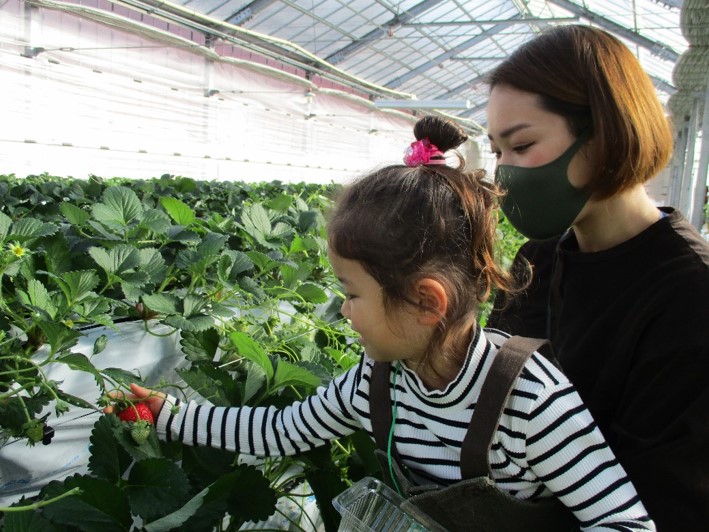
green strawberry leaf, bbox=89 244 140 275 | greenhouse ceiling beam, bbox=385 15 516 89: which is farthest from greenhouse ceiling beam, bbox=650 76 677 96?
green strawberry leaf, bbox=89 244 140 275

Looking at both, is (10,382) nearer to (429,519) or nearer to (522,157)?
(429,519)

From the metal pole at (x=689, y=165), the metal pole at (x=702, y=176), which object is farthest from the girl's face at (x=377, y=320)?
the metal pole at (x=689, y=165)

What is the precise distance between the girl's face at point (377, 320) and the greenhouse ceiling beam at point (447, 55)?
18.6 meters

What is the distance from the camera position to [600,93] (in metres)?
0.96

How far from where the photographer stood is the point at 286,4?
507 inches

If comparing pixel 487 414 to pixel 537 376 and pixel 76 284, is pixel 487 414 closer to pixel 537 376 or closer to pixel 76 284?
pixel 537 376

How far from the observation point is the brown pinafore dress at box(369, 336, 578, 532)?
79 cm

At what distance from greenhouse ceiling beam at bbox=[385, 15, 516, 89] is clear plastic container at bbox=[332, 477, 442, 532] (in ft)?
61.4

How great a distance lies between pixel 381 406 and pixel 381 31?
16477mm

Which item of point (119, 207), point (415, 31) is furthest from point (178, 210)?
point (415, 31)

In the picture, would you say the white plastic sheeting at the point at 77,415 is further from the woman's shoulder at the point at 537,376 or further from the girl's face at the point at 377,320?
the woman's shoulder at the point at 537,376

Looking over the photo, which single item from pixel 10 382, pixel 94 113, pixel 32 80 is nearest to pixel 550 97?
pixel 10 382

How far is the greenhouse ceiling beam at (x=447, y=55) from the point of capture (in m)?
18.5

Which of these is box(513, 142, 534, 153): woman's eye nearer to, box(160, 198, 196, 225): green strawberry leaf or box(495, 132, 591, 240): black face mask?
box(495, 132, 591, 240): black face mask
